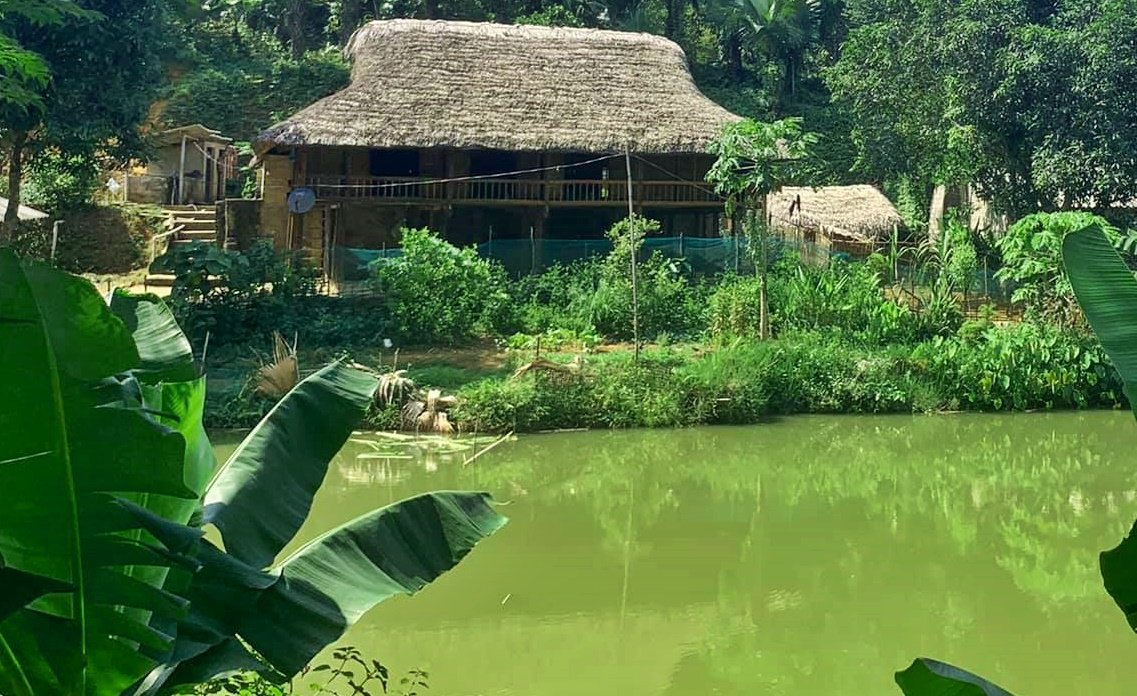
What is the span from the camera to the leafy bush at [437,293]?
1619 cm

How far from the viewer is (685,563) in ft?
27.7

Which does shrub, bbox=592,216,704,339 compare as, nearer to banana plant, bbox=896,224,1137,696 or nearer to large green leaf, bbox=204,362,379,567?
large green leaf, bbox=204,362,379,567

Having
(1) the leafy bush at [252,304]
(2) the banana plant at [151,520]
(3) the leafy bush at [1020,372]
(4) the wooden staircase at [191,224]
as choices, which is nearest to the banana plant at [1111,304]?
(2) the banana plant at [151,520]

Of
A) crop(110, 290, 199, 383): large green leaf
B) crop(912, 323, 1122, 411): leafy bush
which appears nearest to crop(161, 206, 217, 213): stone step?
crop(912, 323, 1122, 411): leafy bush

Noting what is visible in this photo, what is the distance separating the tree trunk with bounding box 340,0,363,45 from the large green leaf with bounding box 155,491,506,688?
29.5 m

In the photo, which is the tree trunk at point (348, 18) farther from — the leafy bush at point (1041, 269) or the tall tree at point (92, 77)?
the leafy bush at point (1041, 269)

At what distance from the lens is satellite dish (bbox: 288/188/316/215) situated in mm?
18484

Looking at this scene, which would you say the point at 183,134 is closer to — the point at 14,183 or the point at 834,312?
the point at 14,183

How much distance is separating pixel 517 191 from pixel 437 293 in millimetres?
4587

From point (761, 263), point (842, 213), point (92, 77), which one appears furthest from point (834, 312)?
point (92, 77)

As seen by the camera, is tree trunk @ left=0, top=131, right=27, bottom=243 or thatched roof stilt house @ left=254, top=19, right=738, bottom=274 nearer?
tree trunk @ left=0, top=131, right=27, bottom=243

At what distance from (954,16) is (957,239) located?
468 centimetres

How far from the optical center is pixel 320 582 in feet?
10.4

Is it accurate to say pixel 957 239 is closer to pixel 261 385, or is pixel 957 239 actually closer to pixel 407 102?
pixel 407 102
